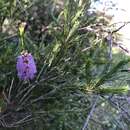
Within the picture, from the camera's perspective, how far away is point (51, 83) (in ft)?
9.32

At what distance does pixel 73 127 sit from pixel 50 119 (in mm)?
259

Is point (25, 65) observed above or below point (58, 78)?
above

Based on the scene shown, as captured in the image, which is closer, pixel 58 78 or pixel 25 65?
pixel 25 65

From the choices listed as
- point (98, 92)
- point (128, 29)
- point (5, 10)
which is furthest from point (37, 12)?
point (98, 92)

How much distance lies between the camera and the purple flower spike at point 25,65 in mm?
2547

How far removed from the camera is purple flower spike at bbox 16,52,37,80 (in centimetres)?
255

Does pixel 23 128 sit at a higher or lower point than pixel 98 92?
lower

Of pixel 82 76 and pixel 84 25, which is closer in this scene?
pixel 82 76

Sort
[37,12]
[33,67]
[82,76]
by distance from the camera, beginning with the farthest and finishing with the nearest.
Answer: [37,12]
[82,76]
[33,67]

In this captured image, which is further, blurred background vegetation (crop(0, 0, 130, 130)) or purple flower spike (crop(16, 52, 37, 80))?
blurred background vegetation (crop(0, 0, 130, 130))

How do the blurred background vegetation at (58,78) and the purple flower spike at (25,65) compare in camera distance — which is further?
the blurred background vegetation at (58,78)

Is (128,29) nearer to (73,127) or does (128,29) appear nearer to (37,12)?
(37,12)

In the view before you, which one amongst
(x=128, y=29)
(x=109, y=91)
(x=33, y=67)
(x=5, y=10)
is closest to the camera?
A: (x=109, y=91)

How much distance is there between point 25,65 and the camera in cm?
256
